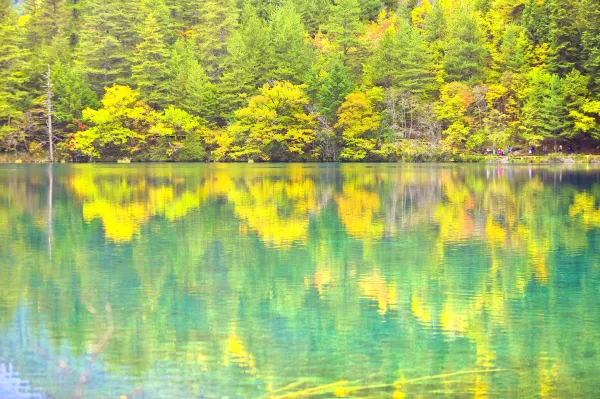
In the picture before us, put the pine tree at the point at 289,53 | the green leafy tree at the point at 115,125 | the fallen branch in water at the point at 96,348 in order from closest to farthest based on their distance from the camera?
the fallen branch in water at the point at 96,348 < the green leafy tree at the point at 115,125 < the pine tree at the point at 289,53

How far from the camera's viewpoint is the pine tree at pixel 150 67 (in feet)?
166

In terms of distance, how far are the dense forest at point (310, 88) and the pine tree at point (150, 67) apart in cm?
14

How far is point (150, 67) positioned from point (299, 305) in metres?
46.9

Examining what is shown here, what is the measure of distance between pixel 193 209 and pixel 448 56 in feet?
119

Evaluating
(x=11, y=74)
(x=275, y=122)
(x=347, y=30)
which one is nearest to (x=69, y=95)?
(x=11, y=74)

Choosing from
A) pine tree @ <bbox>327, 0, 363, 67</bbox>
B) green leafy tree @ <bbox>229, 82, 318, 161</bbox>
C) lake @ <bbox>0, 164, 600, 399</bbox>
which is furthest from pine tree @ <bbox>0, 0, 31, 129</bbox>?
lake @ <bbox>0, 164, 600, 399</bbox>

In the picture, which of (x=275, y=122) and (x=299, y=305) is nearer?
(x=299, y=305)

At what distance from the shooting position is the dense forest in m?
45.1

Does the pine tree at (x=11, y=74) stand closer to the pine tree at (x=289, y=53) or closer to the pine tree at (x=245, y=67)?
the pine tree at (x=245, y=67)

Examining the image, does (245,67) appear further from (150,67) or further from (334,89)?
(334,89)

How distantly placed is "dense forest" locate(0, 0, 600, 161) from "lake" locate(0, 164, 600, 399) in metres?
32.0

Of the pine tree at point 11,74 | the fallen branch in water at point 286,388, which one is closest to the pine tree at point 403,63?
the pine tree at point 11,74

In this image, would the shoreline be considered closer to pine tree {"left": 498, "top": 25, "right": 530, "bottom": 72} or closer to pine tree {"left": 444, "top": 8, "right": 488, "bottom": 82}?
pine tree {"left": 444, "top": 8, "right": 488, "bottom": 82}

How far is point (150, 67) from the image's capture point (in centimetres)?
5128
